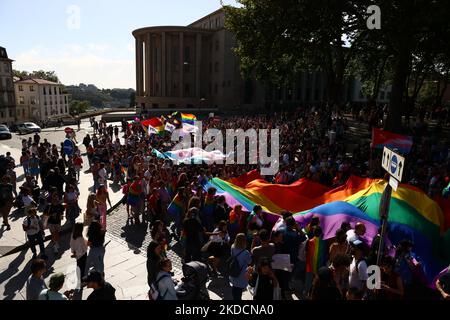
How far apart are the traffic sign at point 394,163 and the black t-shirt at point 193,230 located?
4138 millimetres

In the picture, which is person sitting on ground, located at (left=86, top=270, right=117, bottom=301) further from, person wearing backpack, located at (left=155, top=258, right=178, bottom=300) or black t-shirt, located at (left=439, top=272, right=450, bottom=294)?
black t-shirt, located at (left=439, top=272, right=450, bottom=294)

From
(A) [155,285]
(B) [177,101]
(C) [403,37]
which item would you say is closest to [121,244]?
(A) [155,285]

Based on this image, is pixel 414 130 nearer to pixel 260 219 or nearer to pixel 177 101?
pixel 260 219

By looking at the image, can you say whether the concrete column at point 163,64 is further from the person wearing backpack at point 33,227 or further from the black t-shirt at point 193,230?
the black t-shirt at point 193,230

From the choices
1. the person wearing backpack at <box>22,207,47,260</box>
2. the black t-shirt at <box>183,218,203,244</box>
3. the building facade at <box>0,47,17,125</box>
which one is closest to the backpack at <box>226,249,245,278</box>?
the black t-shirt at <box>183,218,203,244</box>

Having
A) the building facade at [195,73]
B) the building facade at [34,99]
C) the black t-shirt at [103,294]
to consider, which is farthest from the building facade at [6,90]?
the black t-shirt at [103,294]

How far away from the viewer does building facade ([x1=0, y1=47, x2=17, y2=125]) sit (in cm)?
6506

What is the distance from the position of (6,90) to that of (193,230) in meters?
72.5

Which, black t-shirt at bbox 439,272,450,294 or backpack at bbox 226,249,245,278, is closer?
black t-shirt at bbox 439,272,450,294

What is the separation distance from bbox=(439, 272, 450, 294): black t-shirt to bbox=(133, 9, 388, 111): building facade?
5529 centimetres

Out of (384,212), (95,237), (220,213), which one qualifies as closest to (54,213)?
(95,237)

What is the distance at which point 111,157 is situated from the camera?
18594mm

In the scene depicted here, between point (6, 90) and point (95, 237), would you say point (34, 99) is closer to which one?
point (6, 90)
